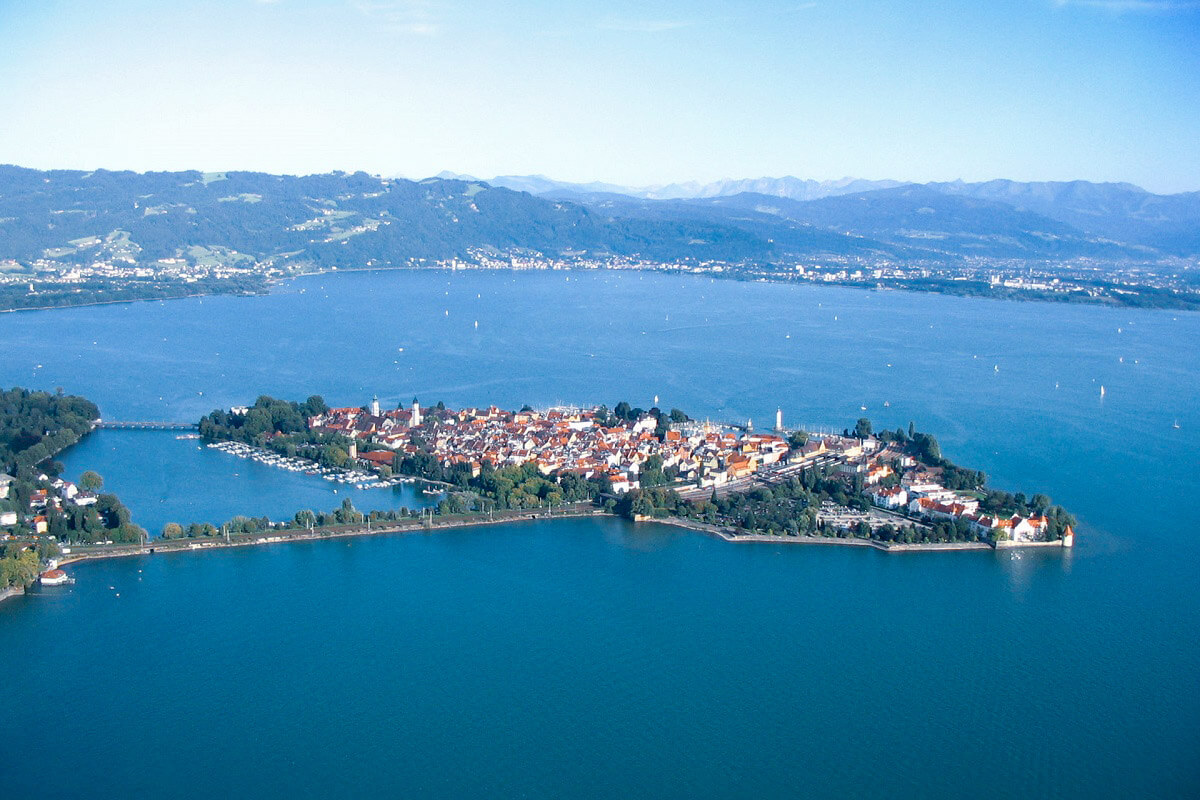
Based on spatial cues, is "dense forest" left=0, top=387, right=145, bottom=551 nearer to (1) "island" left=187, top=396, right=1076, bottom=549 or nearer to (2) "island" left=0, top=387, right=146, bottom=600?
(2) "island" left=0, top=387, right=146, bottom=600

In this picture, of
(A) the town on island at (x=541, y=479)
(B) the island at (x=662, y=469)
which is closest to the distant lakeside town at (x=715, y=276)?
(A) the town on island at (x=541, y=479)

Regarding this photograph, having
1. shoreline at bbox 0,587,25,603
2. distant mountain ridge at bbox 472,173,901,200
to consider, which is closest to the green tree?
shoreline at bbox 0,587,25,603

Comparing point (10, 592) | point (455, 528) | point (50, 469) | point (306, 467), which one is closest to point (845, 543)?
point (455, 528)

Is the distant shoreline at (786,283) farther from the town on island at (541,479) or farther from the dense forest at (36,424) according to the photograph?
the town on island at (541,479)

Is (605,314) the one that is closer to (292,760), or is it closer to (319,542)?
(319,542)

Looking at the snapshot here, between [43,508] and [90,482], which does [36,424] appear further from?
[43,508]

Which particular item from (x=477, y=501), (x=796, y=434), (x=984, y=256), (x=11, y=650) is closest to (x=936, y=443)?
(x=796, y=434)
